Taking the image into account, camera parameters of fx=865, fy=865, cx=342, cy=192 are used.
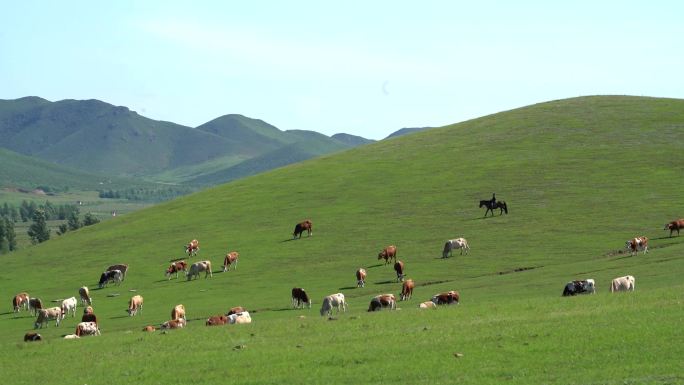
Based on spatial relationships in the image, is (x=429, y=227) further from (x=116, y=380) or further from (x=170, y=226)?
(x=116, y=380)

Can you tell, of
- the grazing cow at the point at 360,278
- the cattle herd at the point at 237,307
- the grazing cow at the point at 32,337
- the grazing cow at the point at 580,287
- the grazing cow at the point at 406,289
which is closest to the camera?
the grazing cow at the point at 32,337

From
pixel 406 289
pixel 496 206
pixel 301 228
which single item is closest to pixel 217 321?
pixel 406 289

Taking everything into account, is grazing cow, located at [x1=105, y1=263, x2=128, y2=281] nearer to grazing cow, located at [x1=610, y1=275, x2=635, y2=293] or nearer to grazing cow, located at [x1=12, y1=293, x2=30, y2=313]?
grazing cow, located at [x1=12, y1=293, x2=30, y2=313]

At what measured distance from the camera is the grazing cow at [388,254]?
192 ft

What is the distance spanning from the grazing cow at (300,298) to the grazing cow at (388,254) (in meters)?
14.0

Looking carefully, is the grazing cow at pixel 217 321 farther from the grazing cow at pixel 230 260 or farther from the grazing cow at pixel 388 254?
the grazing cow at pixel 230 260

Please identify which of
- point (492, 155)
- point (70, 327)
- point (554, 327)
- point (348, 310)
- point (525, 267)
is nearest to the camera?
point (554, 327)

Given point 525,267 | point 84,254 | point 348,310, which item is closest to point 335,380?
point 348,310

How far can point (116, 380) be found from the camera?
23.7 metres

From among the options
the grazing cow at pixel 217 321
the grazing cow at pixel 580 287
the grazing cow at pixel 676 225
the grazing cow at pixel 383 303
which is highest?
the grazing cow at pixel 676 225

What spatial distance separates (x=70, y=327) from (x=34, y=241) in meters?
96.3

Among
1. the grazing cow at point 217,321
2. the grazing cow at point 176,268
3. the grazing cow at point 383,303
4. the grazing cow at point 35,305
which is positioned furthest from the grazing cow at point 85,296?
the grazing cow at point 383,303

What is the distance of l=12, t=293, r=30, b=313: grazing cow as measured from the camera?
53844mm

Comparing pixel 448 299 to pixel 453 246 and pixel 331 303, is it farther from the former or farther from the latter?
pixel 453 246
